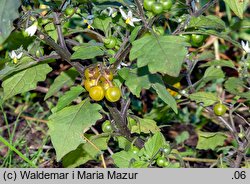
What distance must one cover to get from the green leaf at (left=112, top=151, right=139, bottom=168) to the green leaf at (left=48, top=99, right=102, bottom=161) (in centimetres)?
17

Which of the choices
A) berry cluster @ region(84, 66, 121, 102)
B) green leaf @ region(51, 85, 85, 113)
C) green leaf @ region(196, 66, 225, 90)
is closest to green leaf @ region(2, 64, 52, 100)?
green leaf @ region(51, 85, 85, 113)

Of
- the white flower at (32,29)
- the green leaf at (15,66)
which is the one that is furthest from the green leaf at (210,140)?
the white flower at (32,29)

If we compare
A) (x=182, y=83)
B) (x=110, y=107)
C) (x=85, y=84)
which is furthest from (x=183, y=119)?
(x=85, y=84)

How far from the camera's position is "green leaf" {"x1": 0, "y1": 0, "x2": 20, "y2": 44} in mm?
1614

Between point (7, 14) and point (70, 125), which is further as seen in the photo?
point (70, 125)

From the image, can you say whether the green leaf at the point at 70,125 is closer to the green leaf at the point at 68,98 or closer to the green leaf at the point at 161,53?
the green leaf at the point at 68,98

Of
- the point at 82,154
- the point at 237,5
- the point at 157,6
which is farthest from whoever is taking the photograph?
the point at 82,154

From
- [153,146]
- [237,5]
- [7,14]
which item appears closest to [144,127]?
[153,146]

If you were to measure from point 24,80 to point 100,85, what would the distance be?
0.42 metres

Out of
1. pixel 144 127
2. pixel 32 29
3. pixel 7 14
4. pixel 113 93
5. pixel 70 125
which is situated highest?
pixel 7 14

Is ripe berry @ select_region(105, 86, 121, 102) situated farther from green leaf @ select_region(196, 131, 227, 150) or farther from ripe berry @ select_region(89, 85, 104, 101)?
green leaf @ select_region(196, 131, 227, 150)

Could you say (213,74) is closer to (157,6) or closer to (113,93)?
(113,93)

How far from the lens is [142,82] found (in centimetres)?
185

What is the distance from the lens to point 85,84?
1.84 m
